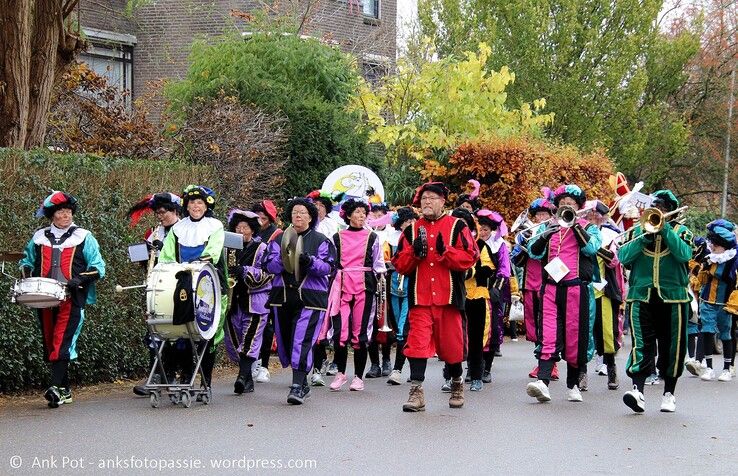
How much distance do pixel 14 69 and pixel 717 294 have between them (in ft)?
29.1

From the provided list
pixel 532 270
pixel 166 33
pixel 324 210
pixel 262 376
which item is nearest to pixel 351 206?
pixel 324 210

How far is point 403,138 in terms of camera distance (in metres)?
23.1

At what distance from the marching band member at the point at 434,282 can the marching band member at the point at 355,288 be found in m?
1.79

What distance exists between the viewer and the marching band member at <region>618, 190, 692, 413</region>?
11.7 metres

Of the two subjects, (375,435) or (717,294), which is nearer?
(375,435)

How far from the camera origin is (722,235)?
15758 mm

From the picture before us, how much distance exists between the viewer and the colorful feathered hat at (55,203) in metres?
11.8

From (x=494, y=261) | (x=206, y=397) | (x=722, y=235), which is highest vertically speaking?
(x=722, y=235)

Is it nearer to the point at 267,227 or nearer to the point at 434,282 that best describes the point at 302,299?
the point at 434,282

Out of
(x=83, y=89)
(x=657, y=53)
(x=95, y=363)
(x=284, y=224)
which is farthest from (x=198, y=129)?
(x=657, y=53)

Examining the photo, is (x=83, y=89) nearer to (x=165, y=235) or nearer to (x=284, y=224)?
(x=284, y=224)

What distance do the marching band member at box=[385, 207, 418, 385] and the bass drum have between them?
10.4 feet

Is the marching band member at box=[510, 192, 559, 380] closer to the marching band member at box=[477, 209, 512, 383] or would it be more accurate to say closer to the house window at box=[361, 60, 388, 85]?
the marching band member at box=[477, 209, 512, 383]

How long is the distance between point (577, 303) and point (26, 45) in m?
7.07
